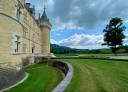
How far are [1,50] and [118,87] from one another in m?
9.24

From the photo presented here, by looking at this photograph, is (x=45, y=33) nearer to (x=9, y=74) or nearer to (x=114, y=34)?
(x=114, y=34)

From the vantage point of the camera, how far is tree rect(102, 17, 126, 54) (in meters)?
60.7

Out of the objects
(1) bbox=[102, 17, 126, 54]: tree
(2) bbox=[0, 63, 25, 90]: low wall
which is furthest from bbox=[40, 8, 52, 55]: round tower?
(2) bbox=[0, 63, 25, 90]: low wall

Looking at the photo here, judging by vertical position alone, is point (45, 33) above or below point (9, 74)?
above

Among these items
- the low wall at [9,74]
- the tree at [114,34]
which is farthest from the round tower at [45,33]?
the low wall at [9,74]

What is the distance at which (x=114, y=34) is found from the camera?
61.3 m

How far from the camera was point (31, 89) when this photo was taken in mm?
13750

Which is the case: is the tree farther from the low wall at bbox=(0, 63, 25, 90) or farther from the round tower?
the low wall at bbox=(0, 63, 25, 90)

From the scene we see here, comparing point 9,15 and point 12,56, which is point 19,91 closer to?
point 12,56

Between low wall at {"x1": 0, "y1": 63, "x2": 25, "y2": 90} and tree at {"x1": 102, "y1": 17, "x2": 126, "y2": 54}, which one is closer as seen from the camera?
low wall at {"x1": 0, "y1": 63, "x2": 25, "y2": 90}

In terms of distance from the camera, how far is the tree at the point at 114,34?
199ft

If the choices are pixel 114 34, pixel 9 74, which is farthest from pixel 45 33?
pixel 9 74

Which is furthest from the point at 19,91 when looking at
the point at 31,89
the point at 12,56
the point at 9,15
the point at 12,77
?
the point at 9,15

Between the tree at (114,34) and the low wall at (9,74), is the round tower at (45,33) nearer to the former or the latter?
the tree at (114,34)
